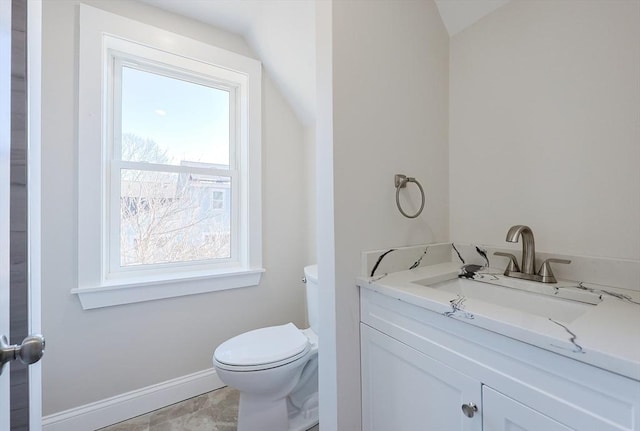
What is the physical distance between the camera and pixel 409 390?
815 millimetres

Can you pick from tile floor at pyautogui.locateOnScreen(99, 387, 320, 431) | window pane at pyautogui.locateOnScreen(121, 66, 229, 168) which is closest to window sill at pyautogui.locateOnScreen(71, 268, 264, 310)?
tile floor at pyautogui.locateOnScreen(99, 387, 320, 431)

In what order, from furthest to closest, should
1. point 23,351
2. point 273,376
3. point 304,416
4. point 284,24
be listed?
Result: point 284,24
point 304,416
point 273,376
point 23,351

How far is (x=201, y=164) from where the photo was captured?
1786mm

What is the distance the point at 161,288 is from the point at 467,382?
1.53 meters

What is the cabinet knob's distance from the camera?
654 millimetres

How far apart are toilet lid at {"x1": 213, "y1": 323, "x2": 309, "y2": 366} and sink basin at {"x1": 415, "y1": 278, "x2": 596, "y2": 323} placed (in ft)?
2.33

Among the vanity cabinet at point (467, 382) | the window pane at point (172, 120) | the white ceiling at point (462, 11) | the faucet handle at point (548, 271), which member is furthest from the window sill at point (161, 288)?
the white ceiling at point (462, 11)

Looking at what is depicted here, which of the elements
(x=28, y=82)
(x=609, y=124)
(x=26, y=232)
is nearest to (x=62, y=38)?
(x=28, y=82)

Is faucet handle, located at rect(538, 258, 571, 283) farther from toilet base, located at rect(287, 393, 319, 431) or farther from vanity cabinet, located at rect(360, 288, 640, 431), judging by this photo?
toilet base, located at rect(287, 393, 319, 431)

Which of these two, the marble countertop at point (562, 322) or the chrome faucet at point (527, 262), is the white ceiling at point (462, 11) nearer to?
the chrome faucet at point (527, 262)

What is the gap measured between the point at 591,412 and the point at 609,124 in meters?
0.90

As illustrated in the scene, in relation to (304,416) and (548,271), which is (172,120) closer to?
(304,416)

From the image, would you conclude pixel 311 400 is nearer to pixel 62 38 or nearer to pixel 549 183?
pixel 549 183

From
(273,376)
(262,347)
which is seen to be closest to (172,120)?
(262,347)
